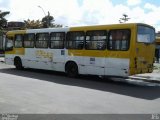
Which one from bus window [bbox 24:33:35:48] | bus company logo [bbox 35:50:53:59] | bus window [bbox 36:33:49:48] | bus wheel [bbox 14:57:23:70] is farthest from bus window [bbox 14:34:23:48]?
bus company logo [bbox 35:50:53:59]

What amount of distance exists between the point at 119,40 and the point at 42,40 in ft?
20.0

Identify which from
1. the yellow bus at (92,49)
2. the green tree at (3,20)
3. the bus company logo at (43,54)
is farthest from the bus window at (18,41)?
the green tree at (3,20)

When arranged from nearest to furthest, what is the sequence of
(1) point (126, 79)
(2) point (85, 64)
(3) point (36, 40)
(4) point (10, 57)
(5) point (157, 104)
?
→ (5) point (157, 104) < (2) point (85, 64) < (1) point (126, 79) < (3) point (36, 40) < (4) point (10, 57)

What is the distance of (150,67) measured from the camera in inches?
650

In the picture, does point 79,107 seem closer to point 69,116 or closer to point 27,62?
point 69,116

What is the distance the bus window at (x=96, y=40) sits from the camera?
53.8 ft

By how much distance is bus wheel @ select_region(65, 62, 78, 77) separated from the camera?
59.3ft

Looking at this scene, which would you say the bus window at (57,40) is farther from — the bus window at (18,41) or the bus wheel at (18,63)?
the bus wheel at (18,63)

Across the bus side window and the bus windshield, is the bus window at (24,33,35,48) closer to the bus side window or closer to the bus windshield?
the bus side window

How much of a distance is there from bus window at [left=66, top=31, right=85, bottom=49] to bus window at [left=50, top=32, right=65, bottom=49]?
1.67 feet

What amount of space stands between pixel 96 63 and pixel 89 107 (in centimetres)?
710

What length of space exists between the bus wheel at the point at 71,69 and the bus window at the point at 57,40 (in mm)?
1116

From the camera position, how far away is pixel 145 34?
51.8 feet

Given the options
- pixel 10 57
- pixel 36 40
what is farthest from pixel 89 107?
pixel 10 57
